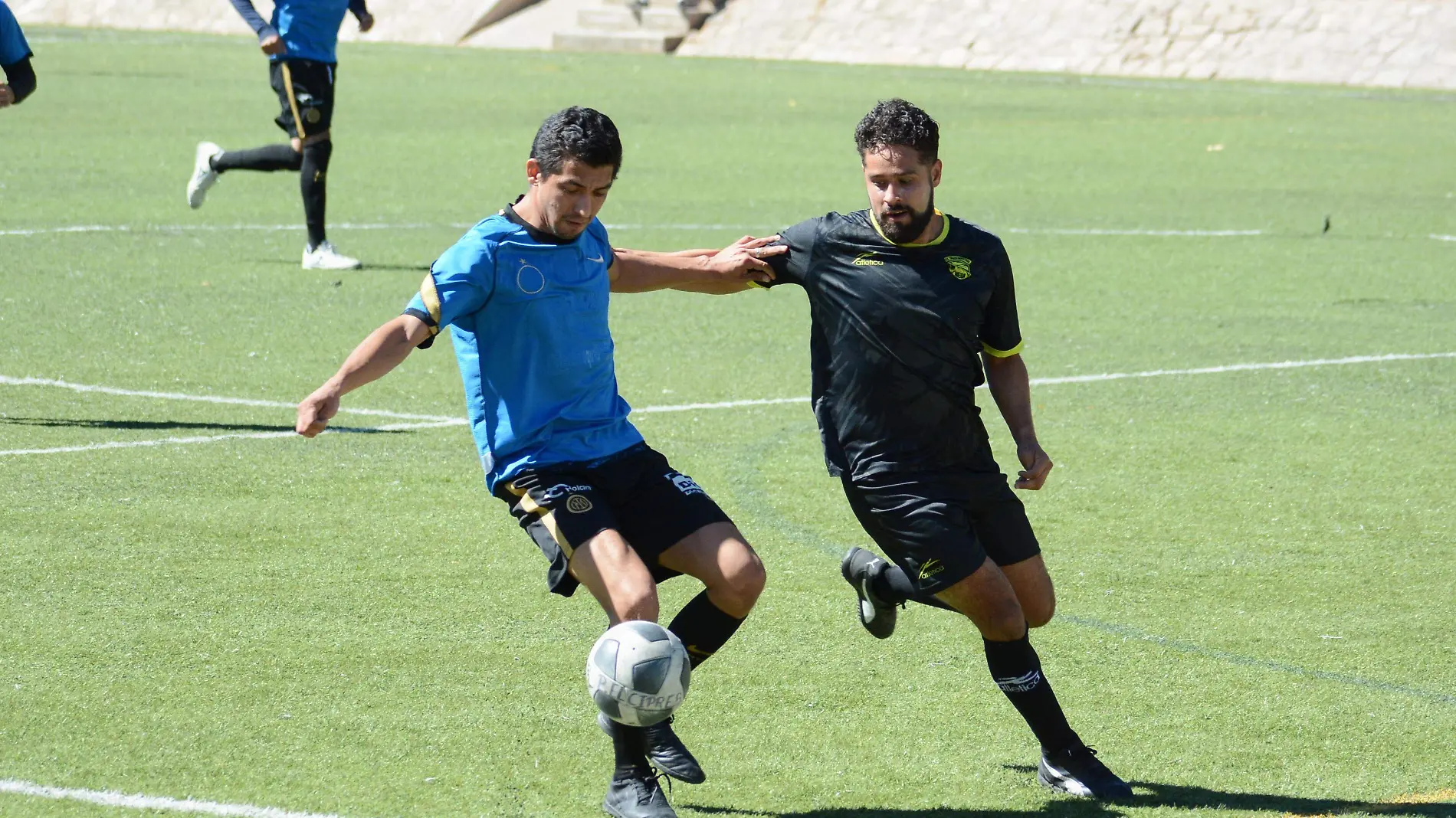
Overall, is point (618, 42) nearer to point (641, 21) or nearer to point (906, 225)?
point (641, 21)

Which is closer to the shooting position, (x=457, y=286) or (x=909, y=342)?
(x=457, y=286)

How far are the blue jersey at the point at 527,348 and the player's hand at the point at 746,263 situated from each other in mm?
531

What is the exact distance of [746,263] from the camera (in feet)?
18.1

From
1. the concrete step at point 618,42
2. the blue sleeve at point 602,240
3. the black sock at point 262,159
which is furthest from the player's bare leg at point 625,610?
the concrete step at point 618,42

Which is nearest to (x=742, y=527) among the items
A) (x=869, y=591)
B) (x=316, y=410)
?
(x=869, y=591)

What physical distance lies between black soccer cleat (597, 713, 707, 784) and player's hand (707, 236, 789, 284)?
4.44 ft

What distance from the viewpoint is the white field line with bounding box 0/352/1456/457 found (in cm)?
858

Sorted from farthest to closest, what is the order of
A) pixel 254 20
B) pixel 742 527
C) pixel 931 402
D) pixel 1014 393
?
pixel 254 20 → pixel 742 527 → pixel 1014 393 → pixel 931 402

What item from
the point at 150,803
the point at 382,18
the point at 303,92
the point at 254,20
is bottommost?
the point at 382,18

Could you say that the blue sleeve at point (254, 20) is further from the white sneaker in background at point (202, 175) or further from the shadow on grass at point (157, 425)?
the shadow on grass at point (157, 425)

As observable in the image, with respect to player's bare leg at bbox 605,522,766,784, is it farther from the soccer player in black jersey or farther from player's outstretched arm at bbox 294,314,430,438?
player's outstretched arm at bbox 294,314,430,438

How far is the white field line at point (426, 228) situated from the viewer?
1443 centimetres

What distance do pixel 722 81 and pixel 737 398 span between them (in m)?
22.3

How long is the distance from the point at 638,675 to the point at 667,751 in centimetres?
31
